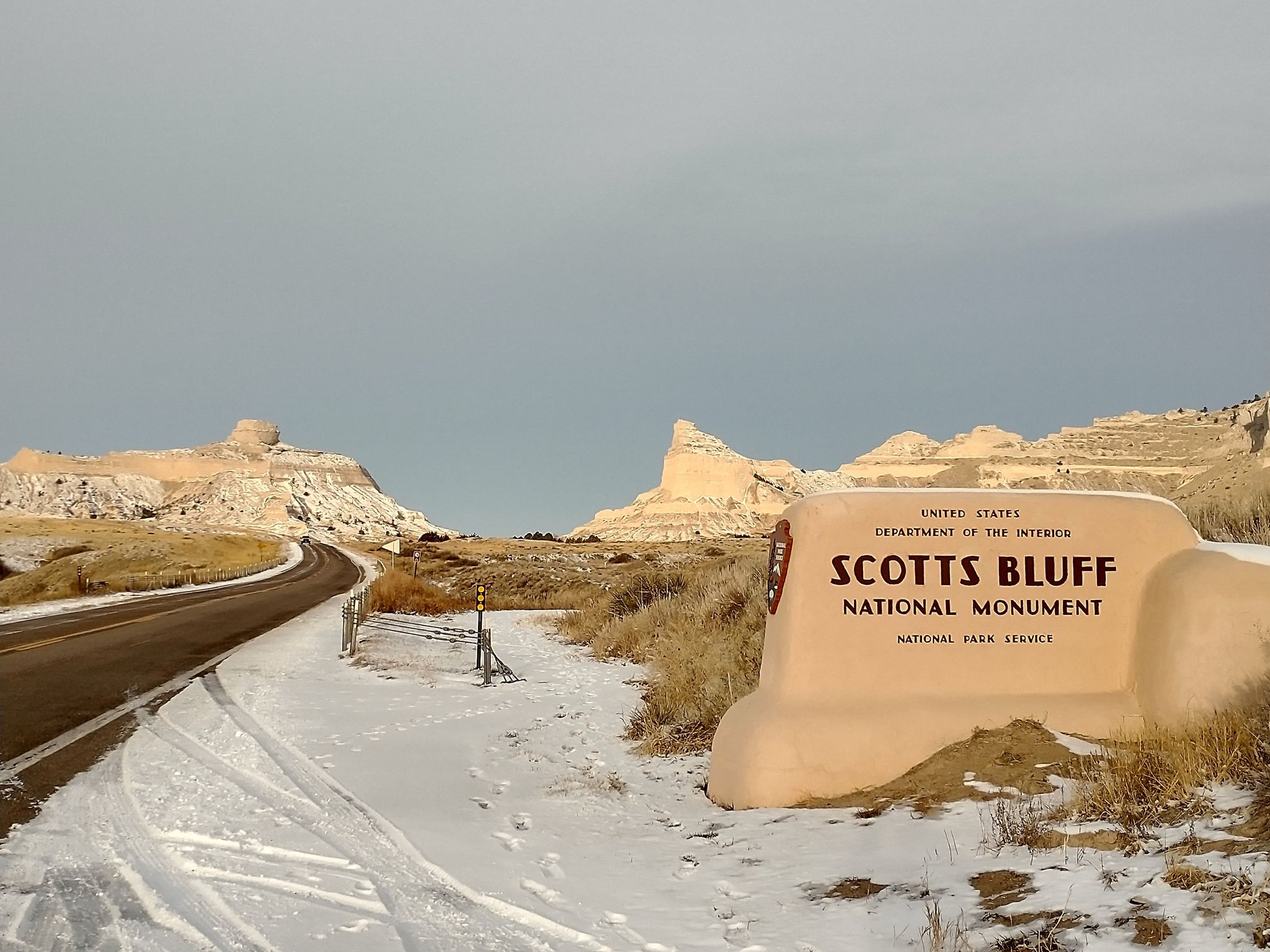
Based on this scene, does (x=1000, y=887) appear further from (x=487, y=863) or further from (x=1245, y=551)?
(x=1245, y=551)

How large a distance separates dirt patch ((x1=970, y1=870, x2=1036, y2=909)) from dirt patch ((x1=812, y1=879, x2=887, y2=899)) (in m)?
0.48

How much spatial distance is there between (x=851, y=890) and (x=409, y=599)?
22512 millimetres

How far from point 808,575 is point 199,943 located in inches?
165

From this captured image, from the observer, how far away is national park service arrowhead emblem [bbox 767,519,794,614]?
636 centimetres

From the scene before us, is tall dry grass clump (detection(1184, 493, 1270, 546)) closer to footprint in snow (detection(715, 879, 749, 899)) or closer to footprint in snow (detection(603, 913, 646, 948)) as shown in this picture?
footprint in snow (detection(715, 879, 749, 899))

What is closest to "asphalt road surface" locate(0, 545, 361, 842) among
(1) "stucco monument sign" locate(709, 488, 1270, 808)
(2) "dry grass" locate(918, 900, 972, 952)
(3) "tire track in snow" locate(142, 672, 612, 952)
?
(3) "tire track in snow" locate(142, 672, 612, 952)

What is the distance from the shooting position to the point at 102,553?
53844 mm

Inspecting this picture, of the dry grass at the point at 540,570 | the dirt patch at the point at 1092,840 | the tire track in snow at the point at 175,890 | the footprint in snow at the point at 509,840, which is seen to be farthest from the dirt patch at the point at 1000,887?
the dry grass at the point at 540,570

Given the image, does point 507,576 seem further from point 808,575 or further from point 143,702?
point 808,575

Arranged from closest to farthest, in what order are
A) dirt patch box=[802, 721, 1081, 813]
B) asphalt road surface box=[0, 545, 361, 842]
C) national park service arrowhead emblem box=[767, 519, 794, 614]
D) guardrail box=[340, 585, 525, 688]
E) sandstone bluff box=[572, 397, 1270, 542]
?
dirt patch box=[802, 721, 1081, 813] → national park service arrowhead emblem box=[767, 519, 794, 614] → asphalt road surface box=[0, 545, 361, 842] → guardrail box=[340, 585, 525, 688] → sandstone bluff box=[572, 397, 1270, 542]

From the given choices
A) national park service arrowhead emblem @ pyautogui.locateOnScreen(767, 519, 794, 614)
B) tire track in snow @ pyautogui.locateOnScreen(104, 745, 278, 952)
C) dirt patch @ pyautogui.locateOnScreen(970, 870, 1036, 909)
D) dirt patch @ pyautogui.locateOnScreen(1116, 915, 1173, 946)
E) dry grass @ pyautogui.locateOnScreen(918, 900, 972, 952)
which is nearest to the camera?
dirt patch @ pyautogui.locateOnScreen(1116, 915, 1173, 946)

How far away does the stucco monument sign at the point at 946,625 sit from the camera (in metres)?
5.93

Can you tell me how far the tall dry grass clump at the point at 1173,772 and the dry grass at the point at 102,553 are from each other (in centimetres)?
3007

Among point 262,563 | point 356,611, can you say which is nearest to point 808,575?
point 356,611
